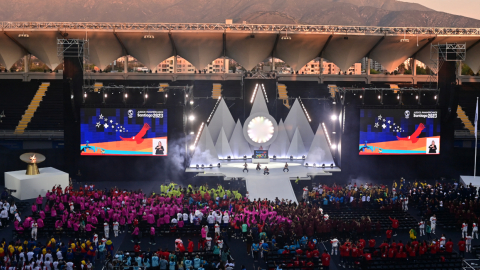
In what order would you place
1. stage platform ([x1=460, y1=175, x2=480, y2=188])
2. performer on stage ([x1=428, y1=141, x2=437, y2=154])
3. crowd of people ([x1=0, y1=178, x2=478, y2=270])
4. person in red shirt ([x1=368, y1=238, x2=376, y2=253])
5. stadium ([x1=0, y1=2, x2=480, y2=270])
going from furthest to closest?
1. performer on stage ([x1=428, y1=141, x2=437, y2=154])
2. stage platform ([x1=460, y1=175, x2=480, y2=188])
3. stadium ([x1=0, y1=2, x2=480, y2=270])
4. person in red shirt ([x1=368, y1=238, x2=376, y2=253])
5. crowd of people ([x1=0, y1=178, x2=478, y2=270])

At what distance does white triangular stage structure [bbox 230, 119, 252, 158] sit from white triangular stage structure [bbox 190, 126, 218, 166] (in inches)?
109

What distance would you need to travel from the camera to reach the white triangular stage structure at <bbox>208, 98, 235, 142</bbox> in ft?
129

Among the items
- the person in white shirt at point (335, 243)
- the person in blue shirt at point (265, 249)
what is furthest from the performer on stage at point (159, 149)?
the person in white shirt at point (335, 243)

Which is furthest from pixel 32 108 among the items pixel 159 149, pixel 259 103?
pixel 259 103

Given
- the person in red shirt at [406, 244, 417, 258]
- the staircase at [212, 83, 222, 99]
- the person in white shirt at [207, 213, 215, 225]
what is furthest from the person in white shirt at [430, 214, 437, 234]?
the staircase at [212, 83, 222, 99]

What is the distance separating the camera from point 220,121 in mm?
39531

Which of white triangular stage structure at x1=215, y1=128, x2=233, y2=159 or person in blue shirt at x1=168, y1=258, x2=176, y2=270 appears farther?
white triangular stage structure at x1=215, y1=128, x2=233, y2=159

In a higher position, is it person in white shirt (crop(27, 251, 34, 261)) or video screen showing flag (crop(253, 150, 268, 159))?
video screen showing flag (crop(253, 150, 268, 159))

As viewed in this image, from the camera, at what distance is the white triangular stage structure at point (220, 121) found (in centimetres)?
3947

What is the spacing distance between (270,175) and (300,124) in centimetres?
702

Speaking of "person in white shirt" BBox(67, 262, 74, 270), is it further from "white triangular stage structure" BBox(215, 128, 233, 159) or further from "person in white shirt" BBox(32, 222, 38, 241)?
"white triangular stage structure" BBox(215, 128, 233, 159)

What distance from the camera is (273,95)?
1565 inches

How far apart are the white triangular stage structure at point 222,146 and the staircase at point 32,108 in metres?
16.0

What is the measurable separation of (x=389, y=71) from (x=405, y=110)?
15356 millimetres
